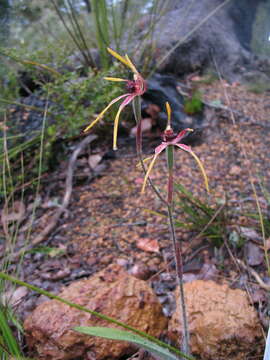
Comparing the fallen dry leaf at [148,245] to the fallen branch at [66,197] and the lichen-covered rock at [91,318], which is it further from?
the fallen branch at [66,197]

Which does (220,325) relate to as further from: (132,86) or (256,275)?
(132,86)

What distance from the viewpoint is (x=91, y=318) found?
3.04 ft

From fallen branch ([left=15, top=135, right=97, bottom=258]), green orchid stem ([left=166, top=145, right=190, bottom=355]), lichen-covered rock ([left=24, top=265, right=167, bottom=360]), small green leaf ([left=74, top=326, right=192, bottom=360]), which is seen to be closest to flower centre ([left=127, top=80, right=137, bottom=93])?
green orchid stem ([left=166, top=145, right=190, bottom=355])

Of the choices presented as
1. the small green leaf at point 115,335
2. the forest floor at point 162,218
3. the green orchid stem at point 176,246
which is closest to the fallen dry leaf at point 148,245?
the forest floor at point 162,218

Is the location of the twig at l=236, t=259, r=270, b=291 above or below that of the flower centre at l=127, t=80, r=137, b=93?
below

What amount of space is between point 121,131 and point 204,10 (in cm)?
131

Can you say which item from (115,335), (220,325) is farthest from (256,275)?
(115,335)

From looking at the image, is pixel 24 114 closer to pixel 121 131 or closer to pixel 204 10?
pixel 121 131

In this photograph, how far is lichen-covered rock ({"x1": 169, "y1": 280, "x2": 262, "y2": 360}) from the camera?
866mm

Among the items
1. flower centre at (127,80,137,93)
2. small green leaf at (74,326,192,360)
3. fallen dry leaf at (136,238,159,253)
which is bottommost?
fallen dry leaf at (136,238,159,253)

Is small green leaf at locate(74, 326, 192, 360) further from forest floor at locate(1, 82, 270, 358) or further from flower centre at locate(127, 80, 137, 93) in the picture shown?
forest floor at locate(1, 82, 270, 358)

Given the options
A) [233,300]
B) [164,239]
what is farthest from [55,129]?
[233,300]

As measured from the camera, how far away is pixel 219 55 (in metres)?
2.45

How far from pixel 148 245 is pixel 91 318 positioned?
1.64 ft
